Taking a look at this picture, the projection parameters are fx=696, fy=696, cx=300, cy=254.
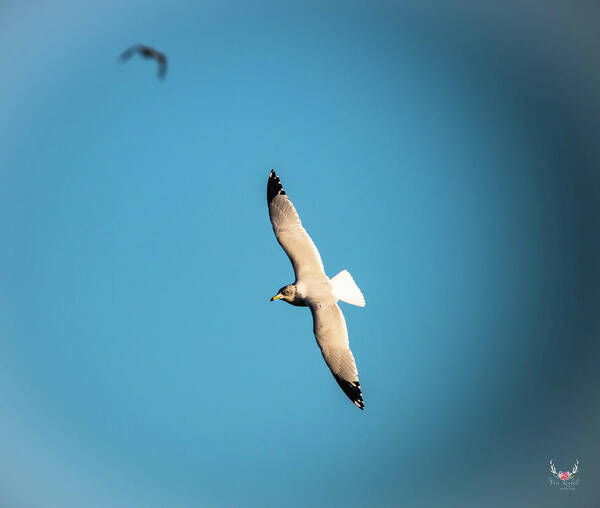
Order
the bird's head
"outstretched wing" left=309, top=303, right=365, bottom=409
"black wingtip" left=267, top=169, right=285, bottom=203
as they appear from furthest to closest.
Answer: "black wingtip" left=267, top=169, right=285, bottom=203, the bird's head, "outstretched wing" left=309, top=303, right=365, bottom=409

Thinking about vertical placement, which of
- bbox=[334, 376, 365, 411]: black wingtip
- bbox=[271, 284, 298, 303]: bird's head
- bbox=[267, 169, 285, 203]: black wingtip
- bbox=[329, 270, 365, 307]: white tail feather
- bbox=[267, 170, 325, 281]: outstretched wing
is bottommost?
bbox=[334, 376, 365, 411]: black wingtip

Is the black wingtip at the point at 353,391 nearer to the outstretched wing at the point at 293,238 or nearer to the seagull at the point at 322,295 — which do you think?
the seagull at the point at 322,295

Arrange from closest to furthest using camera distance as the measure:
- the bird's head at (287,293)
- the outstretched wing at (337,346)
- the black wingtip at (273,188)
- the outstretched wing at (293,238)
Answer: the outstretched wing at (337,346) → the bird's head at (287,293) → the outstretched wing at (293,238) → the black wingtip at (273,188)

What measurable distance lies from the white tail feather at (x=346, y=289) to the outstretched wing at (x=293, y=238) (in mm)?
204

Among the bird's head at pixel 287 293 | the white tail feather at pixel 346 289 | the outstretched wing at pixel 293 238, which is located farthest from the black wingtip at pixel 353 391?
the outstretched wing at pixel 293 238

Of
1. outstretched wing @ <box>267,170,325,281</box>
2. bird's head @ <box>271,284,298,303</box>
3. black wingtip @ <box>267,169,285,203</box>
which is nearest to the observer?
bird's head @ <box>271,284,298,303</box>

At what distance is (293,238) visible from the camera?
27.5 ft

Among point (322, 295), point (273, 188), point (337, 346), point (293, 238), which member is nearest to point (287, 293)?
point (322, 295)

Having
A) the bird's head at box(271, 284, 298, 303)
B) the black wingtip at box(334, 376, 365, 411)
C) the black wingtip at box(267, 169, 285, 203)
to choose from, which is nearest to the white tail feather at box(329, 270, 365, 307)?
the bird's head at box(271, 284, 298, 303)

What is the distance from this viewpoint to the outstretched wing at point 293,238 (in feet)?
→ 27.3

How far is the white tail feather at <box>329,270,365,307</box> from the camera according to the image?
823 centimetres

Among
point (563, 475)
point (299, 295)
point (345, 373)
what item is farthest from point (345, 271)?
point (563, 475)

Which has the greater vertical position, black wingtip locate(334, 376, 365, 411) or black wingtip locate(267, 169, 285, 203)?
black wingtip locate(267, 169, 285, 203)

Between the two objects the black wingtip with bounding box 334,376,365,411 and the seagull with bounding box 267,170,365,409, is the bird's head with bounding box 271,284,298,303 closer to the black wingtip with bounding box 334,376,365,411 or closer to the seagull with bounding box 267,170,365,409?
the seagull with bounding box 267,170,365,409
